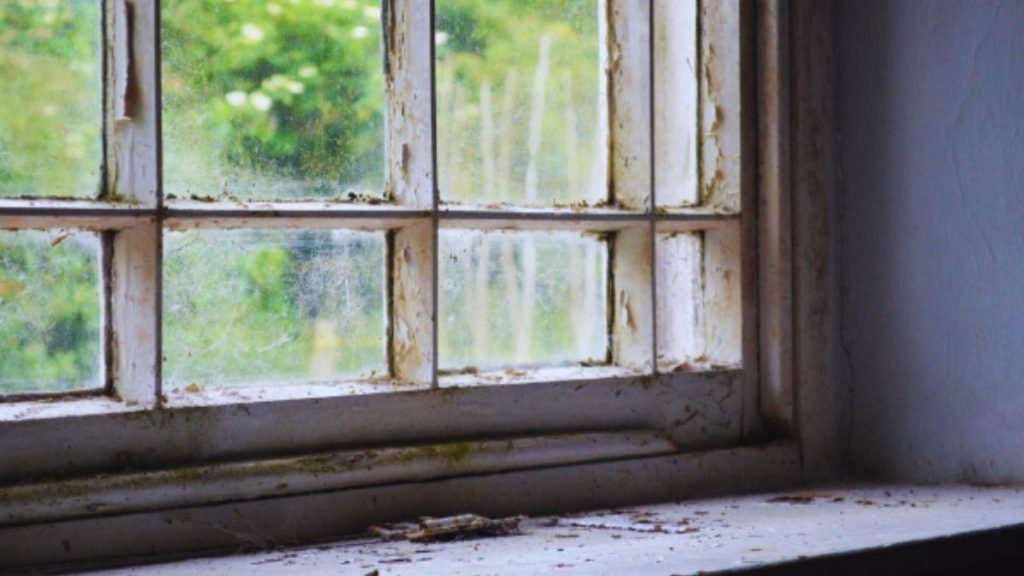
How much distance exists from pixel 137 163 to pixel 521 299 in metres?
0.48

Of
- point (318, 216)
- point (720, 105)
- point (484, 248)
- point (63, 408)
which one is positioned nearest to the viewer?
point (63, 408)

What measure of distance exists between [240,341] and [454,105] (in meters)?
0.36

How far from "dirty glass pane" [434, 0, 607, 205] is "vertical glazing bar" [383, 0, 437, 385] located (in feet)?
0.13

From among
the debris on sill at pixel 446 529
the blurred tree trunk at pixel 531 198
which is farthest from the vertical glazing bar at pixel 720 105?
the debris on sill at pixel 446 529

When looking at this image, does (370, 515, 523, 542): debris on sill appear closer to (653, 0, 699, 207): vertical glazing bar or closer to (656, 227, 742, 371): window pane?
(656, 227, 742, 371): window pane

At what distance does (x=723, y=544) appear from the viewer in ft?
3.98

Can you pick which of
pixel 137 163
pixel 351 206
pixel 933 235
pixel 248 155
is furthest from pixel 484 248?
pixel 933 235

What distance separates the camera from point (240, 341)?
50.9 inches

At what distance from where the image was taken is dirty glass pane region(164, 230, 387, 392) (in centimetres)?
126

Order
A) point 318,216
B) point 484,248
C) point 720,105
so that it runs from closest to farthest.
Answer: point 318,216
point 484,248
point 720,105

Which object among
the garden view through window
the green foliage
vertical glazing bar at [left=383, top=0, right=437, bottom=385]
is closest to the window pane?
the garden view through window

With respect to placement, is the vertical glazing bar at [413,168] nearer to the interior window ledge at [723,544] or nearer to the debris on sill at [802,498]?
the interior window ledge at [723,544]

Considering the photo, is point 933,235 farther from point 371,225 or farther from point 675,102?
point 371,225

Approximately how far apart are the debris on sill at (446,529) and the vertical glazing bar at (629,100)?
0.43 metres
